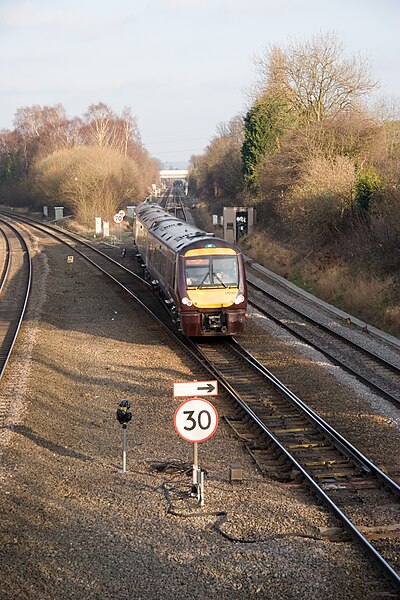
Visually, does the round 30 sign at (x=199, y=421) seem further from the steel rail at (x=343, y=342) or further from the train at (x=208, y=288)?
the train at (x=208, y=288)

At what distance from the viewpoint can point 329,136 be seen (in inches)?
1441

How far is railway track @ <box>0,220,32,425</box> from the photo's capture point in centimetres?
1725

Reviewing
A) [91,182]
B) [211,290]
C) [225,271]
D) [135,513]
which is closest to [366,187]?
[225,271]

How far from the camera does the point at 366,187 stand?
1129 inches

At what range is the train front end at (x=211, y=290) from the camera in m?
17.5

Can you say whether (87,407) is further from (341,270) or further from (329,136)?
(329,136)

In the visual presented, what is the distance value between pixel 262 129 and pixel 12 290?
24.3 m

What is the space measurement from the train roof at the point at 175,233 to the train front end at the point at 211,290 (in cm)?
30

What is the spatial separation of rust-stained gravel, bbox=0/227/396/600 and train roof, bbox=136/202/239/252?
432 cm

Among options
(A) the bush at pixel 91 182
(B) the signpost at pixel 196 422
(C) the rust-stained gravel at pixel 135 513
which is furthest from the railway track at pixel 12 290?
(A) the bush at pixel 91 182

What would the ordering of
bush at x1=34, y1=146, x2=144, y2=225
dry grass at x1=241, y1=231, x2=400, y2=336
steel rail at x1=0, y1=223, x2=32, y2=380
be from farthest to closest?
bush at x1=34, y1=146, x2=144, y2=225 < dry grass at x1=241, y1=231, x2=400, y2=336 < steel rail at x1=0, y1=223, x2=32, y2=380

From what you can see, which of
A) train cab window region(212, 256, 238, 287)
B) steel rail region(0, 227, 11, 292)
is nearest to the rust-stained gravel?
train cab window region(212, 256, 238, 287)

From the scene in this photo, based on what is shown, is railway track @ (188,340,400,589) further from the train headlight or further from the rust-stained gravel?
the train headlight

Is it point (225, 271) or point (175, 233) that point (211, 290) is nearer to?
point (225, 271)
